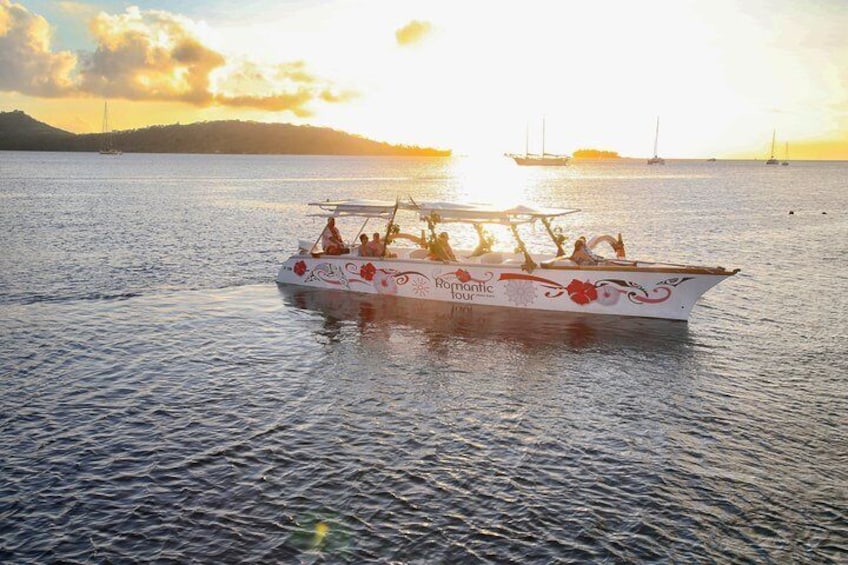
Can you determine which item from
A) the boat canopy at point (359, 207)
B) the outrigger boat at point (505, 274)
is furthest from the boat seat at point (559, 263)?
the boat canopy at point (359, 207)

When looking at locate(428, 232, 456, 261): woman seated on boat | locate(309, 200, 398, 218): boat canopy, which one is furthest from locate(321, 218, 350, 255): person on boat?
locate(428, 232, 456, 261): woman seated on boat

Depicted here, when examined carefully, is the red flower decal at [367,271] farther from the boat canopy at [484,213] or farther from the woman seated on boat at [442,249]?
the boat canopy at [484,213]

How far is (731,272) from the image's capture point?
23.0m

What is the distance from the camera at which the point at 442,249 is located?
2742cm

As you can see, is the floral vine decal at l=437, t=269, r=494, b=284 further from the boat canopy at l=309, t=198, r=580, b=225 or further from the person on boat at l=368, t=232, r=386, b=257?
the person on boat at l=368, t=232, r=386, b=257

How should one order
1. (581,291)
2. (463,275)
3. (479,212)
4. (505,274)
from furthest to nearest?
1. (479,212)
2. (463,275)
3. (505,274)
4. (581,291)

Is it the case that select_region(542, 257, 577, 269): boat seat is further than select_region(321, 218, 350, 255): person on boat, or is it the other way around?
select_region(321, 218, 350, 255): person on boat

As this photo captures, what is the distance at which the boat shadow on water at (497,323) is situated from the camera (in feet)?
73.5

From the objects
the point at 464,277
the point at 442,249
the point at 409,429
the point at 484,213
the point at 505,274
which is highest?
the point at 484,213

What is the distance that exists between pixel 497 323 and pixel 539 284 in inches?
99.9

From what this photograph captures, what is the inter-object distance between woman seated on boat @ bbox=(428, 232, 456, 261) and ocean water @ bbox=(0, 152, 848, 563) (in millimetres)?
2087

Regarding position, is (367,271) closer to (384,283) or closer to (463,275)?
(384,283)

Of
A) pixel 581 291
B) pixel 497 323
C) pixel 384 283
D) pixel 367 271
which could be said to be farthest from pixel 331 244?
pixel 581 291

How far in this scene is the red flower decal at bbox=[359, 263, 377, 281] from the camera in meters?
29.2
